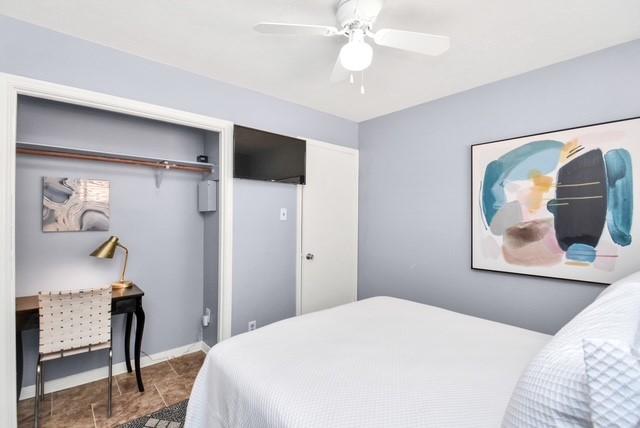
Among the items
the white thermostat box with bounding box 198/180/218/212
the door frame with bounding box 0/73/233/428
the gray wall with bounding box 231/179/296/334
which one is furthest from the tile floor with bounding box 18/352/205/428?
the white thermostat box with bounding box 198/180/218/212

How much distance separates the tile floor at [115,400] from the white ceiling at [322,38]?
8.15 ft

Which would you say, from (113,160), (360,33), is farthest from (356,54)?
(113,160)

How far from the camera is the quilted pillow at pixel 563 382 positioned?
67 cm

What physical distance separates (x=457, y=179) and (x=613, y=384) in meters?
2.30

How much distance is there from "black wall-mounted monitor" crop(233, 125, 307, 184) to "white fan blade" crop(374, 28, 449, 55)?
1460mm

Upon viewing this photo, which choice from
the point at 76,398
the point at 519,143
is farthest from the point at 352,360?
the point at 76,398

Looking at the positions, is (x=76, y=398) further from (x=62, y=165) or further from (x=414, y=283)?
(x=414, y=283)

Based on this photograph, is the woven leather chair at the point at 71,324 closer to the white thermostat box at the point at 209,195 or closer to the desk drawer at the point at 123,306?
the desk drawer at the point at 123,306

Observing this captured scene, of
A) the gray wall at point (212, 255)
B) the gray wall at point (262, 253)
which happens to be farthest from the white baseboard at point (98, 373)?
the gray wall at point (262, 253)

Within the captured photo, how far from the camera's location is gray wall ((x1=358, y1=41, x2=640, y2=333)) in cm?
206

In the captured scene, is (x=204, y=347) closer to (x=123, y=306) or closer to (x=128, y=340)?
(x=128, y=340)

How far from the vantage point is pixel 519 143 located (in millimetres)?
2332

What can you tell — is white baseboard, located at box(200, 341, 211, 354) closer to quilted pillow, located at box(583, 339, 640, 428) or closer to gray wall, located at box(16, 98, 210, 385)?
gray wall, located at box(16, 98, 210, 385)

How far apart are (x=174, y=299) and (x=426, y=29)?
3.03 metres
